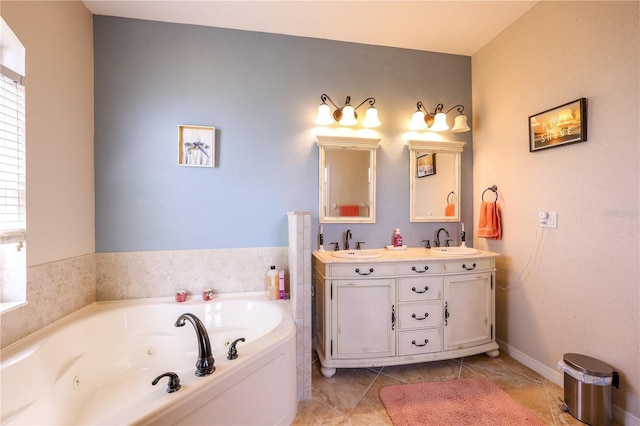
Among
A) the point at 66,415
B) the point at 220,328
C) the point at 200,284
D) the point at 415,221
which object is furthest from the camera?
the point at 415,221

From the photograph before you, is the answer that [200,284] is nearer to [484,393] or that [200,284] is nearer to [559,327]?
[484,393]

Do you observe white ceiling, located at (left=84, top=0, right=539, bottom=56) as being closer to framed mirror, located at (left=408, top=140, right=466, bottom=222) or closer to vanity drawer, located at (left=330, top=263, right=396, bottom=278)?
framed mirror, located at (left=408, top=140, right=466, bottom=222)

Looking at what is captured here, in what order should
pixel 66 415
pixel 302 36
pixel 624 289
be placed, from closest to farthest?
pixel 66 415 → pixel 624 289 → pixel 302 36

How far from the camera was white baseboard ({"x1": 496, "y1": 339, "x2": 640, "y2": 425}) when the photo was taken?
57.6 inches

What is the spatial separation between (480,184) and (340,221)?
1.43 metres

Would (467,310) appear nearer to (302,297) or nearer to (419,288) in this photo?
(419,288)

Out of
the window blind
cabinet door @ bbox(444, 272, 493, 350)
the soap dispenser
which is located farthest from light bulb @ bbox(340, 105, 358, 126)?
the window blind

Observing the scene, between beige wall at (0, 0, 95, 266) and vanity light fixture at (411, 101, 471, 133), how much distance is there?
8.60 feet

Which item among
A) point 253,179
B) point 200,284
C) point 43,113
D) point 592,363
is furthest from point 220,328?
point 592,363

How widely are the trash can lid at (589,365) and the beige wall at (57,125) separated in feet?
10.3

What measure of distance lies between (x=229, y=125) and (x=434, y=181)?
6.36 feet

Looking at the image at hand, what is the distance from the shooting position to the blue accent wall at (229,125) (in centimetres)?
199

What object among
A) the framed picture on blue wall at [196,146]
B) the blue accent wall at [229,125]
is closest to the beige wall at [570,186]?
the blue accent wall at [229,125]

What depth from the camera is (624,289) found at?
149 cm
